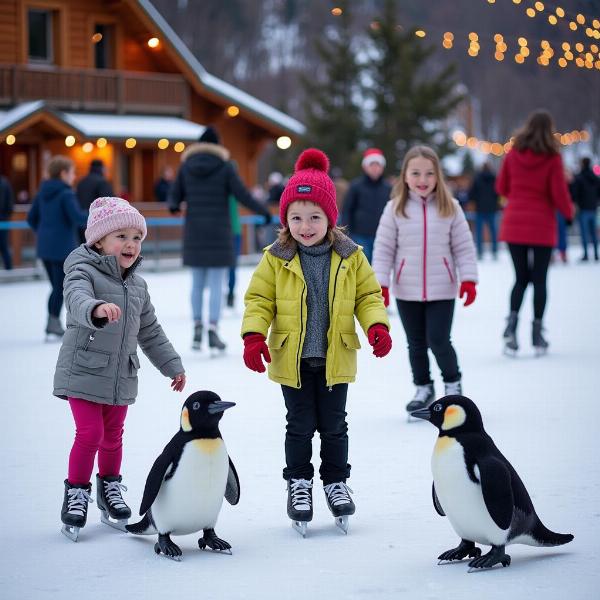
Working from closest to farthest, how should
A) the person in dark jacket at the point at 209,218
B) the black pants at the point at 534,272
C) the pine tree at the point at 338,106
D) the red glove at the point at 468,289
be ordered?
the red glove at the point at 468,289, the black pants at the point at 534,272, the person in dark jacket at the point at 209,218, the pine tree at the point at 338,106

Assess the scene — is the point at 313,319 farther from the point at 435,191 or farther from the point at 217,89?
the point at 217,89

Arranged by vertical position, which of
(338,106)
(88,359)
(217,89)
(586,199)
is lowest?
(88,359)

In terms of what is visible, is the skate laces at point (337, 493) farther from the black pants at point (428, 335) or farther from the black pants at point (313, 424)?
the black pants at point (428, 335)

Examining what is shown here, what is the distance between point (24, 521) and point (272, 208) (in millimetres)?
19089

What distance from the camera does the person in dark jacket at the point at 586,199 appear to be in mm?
19109

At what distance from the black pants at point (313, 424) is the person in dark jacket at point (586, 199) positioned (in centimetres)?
1554

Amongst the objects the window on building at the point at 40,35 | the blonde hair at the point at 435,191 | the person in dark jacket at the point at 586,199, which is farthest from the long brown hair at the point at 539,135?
the window on building at the point at 40,35

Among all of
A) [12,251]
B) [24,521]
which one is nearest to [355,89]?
[12,251]

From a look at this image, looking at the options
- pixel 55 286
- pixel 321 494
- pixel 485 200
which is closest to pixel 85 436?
pixel 321 494

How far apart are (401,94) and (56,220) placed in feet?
96.9

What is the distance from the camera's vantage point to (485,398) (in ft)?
23.0

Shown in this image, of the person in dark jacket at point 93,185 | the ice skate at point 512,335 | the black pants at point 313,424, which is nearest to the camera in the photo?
the black pants at point 313,424

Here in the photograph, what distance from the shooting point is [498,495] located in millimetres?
3510

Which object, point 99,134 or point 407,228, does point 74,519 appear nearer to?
point 407,228
